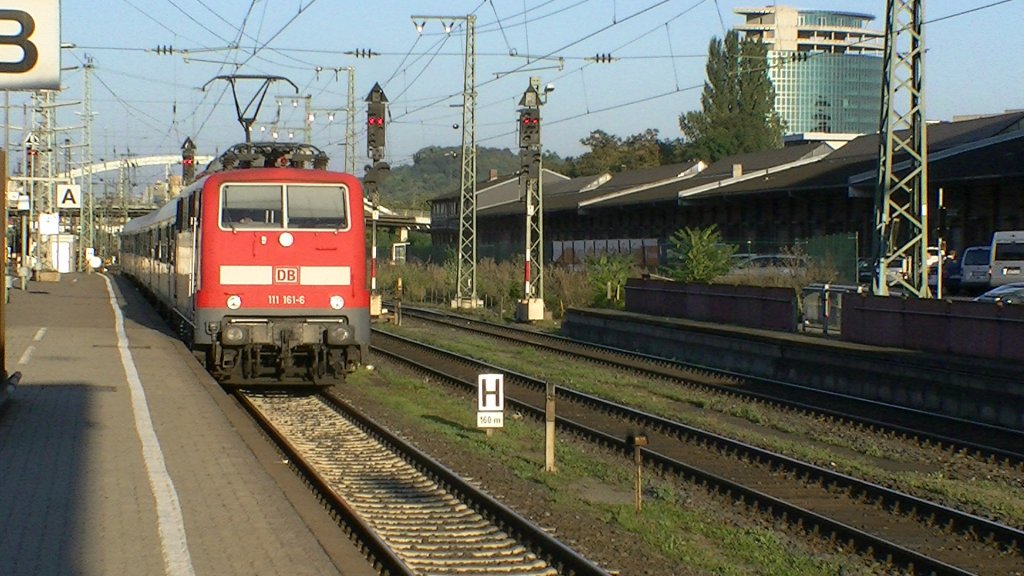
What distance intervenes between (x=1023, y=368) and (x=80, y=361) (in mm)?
13937

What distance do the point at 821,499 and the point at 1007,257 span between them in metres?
30.0

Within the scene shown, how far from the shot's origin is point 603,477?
1291 centimetres

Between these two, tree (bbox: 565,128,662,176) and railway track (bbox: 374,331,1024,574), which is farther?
tree (bbox: 565,128,662,176)

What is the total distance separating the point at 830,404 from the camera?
62.7ft

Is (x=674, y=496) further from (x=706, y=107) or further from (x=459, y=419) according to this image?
(x=706, y=107)

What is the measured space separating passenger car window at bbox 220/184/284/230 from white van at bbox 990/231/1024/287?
2698 centimetres

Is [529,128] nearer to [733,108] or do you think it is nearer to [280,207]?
[280,207]

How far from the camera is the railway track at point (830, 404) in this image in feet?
49.9

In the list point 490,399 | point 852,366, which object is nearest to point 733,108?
point 852,366

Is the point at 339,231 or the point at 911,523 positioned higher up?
the point at 339,231

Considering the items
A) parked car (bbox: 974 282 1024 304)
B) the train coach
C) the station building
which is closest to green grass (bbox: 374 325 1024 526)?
the train coach

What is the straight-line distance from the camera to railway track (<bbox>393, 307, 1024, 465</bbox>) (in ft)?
49.9

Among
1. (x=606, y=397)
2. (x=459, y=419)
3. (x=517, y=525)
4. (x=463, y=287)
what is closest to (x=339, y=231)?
(x=459, y=419)

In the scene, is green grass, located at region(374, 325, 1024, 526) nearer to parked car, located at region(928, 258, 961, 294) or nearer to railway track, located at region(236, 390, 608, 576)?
railway track, located at region(236, 390, 608, 576)
